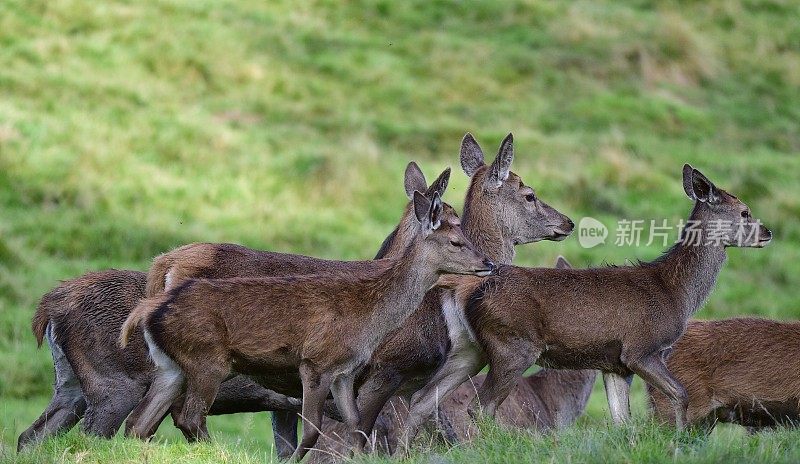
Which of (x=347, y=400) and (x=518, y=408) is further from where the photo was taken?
(x=518, y=408)

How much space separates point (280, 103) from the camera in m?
22.1

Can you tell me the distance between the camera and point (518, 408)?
10.9 meters

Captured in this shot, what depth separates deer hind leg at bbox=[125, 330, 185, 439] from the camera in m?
8.75

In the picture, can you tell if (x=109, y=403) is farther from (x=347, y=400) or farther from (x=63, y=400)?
(x=347, y=400)

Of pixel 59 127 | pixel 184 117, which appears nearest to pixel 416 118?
pixel 184 117

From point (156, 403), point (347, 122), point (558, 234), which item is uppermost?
point (558, 234)

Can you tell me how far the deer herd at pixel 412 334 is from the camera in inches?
338

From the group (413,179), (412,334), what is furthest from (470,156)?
(412,334)

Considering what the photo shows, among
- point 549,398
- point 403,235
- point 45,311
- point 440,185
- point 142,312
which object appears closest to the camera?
point 142,312

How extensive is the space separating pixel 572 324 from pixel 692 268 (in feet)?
4.12

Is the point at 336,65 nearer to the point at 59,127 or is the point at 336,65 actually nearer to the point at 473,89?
the point at 473,89

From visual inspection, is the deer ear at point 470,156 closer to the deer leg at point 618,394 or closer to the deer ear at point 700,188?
the deer ear at point 700,188

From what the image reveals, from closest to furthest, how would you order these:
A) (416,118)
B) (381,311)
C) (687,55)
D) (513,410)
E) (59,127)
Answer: (381,311) → (513,410) → (59,127) → (416,118) → (687,55)

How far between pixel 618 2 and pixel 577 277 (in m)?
19.7
